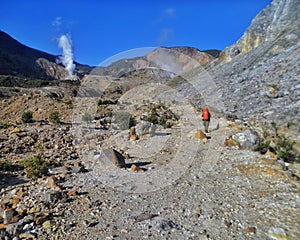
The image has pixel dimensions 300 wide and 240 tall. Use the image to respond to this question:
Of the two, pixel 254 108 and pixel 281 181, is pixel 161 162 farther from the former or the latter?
pixel 254 108

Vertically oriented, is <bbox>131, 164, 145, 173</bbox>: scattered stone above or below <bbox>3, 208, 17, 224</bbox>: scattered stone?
above

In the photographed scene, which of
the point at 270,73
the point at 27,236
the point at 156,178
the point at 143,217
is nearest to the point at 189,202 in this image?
the point at 143,217

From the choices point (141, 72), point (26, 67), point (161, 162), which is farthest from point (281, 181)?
point (26, 67)

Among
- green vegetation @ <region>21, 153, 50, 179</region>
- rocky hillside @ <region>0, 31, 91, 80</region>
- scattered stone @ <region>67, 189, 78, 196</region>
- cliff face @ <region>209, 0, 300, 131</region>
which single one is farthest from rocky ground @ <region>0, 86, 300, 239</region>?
rocky hillside @ <region>0, 31, 91, 80</region>

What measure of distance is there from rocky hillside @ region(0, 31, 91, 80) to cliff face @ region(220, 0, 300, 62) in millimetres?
61697

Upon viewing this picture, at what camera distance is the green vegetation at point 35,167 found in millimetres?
5735

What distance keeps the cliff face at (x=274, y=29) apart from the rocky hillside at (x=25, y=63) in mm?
61697

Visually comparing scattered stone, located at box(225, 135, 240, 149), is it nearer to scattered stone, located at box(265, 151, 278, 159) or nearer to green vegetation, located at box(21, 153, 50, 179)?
scattered stone, located at box(265, 151, 278, 159)

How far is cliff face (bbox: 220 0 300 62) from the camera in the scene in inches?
815

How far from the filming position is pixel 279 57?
17.8 metres

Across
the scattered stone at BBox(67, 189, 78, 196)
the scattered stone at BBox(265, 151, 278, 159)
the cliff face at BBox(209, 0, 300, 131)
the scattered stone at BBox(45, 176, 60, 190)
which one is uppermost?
the cliff face at BBox(209, 0, 300, 131)

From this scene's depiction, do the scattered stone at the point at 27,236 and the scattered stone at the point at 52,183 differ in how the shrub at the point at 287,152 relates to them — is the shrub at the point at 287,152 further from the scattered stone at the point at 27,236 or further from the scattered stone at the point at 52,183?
the scattered stone at the point at 27,236

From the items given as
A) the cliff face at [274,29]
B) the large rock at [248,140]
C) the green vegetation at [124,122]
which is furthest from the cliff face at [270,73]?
the green vegetation at [124,122]

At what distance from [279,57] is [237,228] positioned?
1720cm
